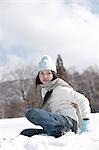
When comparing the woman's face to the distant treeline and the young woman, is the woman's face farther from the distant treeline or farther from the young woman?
the distant treeline

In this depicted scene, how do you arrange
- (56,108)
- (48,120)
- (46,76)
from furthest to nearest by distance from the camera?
(46,76)
(56,108)
(48,120)

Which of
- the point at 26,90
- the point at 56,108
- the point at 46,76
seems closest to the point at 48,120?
the point at 56,108

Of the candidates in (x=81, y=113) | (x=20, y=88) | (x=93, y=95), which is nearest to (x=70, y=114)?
(x=81, y=113)

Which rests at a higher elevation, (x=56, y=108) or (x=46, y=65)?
(x=46, y=65)

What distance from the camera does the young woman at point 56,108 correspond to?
238 centimetres

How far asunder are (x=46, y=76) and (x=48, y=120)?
42cm

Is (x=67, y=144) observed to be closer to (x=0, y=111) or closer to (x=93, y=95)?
(x=93, y=95)

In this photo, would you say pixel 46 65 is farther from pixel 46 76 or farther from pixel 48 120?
pixel 48 120

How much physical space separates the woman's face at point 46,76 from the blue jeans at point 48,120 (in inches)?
13.1

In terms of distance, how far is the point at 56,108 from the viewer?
2.56 metres

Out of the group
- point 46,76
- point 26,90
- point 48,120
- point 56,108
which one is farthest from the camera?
point 26,90

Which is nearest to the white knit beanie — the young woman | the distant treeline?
the young woman

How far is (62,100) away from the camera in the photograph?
254 cm

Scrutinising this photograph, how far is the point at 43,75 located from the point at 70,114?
368 mm
